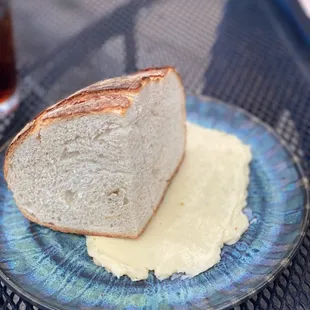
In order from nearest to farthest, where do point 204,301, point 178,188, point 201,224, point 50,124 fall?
point 204,301, point 50,124, point 201,224, point 178,188

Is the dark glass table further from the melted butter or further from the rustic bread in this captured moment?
the rustic bread

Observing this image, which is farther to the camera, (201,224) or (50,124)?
(201,224)

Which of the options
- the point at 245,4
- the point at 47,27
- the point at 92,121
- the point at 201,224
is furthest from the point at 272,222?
the point at 47,27

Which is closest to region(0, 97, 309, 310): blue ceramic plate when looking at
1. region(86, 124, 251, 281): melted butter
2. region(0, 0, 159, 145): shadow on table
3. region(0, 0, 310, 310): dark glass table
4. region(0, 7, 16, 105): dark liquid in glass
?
region(86, 124, 251, 281): melted butter

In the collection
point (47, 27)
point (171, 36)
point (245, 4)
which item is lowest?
point (47, 27)

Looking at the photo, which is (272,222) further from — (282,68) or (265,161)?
(282,68)

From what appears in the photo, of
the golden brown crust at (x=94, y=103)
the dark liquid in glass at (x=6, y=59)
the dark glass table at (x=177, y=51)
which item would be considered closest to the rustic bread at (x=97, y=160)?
the golden brown crust at (x=94, y=103)

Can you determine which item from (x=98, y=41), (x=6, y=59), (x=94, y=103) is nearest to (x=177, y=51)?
(x=98, y=41)

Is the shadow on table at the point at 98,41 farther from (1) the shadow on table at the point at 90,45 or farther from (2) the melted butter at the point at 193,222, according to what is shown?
(2) the melted butter at the point at 193,222
